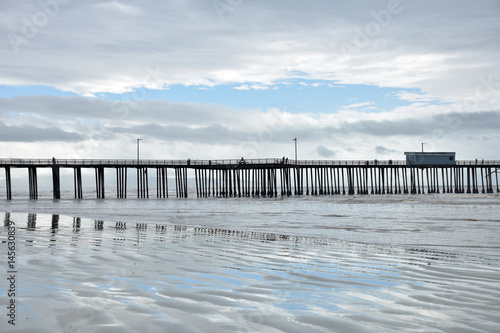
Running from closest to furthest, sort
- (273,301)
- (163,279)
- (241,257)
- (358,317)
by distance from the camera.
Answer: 1. (358,317)
2. (273,301)
3. (163,279)
4. (241,257)

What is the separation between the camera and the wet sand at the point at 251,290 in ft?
13.8

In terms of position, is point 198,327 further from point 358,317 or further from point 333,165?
point 333,165

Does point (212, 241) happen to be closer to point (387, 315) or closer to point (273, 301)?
point (273, 301)

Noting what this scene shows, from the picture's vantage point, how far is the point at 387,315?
14.9 feet

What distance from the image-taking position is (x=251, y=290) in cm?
564

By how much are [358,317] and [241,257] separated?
4.35m

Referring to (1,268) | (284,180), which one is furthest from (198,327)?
(284,180)

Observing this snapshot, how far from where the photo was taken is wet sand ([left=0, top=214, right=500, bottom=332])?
4.21 meters

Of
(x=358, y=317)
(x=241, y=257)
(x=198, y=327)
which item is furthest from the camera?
(x=241, y=257)

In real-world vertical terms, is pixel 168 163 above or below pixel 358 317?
above

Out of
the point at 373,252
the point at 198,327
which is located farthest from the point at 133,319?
the point at 373,252

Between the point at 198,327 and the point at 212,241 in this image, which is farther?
the point at 212,241

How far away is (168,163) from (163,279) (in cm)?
4810

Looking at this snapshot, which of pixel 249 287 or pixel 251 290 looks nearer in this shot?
pixel 251 290
